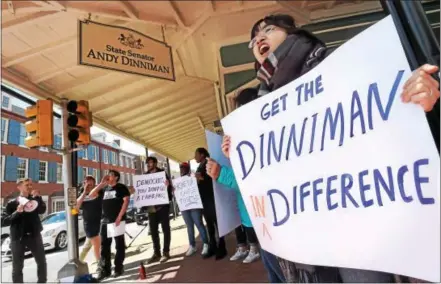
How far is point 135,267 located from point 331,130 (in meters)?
5.49

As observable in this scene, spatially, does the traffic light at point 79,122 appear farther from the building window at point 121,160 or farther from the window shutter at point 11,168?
the building window at point 121,160

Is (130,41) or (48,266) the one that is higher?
(130,41)

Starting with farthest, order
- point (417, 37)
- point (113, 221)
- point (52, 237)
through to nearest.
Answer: point (52, 237) < point (113, 221) < point (417, 37)

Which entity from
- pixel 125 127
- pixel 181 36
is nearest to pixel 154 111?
pixel 125 127

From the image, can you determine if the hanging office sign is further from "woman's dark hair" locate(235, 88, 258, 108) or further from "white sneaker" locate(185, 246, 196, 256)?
"white sneaker" locate(185, 246, 196, 256)

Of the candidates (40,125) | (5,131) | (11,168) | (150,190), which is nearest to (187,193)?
(150,190)

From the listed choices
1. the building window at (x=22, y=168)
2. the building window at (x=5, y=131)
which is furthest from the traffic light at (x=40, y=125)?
the building window at (x=22, y=168)

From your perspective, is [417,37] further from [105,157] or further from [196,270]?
[105,157]

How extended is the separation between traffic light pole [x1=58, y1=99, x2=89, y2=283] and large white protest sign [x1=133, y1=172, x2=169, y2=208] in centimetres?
102

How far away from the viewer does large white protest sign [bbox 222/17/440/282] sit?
87cm

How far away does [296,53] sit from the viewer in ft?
4.22

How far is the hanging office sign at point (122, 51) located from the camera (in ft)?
11.3

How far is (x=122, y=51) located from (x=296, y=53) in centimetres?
294

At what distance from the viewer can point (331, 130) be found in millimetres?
1101
